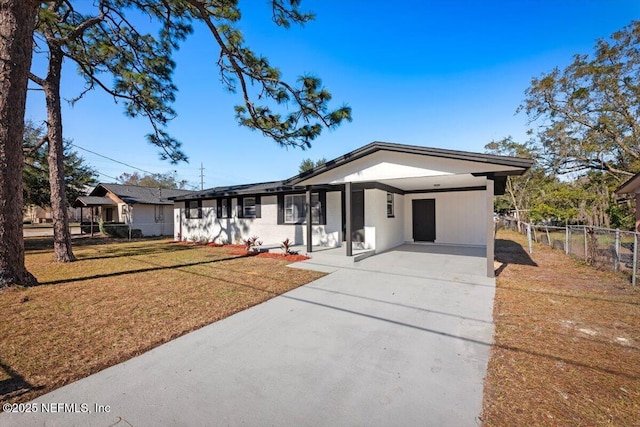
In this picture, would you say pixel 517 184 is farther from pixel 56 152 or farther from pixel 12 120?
pixel 12 120

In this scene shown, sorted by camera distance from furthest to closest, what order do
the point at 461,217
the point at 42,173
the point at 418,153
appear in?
1. the point at 42,173
2. the point at 461,217
3. the point at 418,153

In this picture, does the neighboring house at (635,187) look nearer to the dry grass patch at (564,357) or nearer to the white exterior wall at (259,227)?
the dry grass patch at (564,357)

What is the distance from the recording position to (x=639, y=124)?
49.3ft

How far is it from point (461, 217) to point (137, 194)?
22349 millimetres

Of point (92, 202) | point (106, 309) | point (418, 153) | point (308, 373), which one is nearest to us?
point (308, 373)

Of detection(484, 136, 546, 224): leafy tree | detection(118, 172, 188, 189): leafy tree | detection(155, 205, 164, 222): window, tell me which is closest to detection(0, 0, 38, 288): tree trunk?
detection(155, 205, 164, 222): window

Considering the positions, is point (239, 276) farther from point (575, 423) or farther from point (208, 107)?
point (208, 107)

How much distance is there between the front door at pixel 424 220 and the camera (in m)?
12.2

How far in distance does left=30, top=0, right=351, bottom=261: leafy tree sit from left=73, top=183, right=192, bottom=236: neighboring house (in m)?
10.3

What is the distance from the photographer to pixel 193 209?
15281 mm

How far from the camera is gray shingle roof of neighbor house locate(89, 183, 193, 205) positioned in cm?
1947

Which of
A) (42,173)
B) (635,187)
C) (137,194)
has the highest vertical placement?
(42,173)

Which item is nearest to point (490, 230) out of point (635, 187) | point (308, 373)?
point (308, 373)

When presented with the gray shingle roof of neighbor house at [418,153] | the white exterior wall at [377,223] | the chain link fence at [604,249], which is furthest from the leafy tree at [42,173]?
the chain link fence at [604,249]
